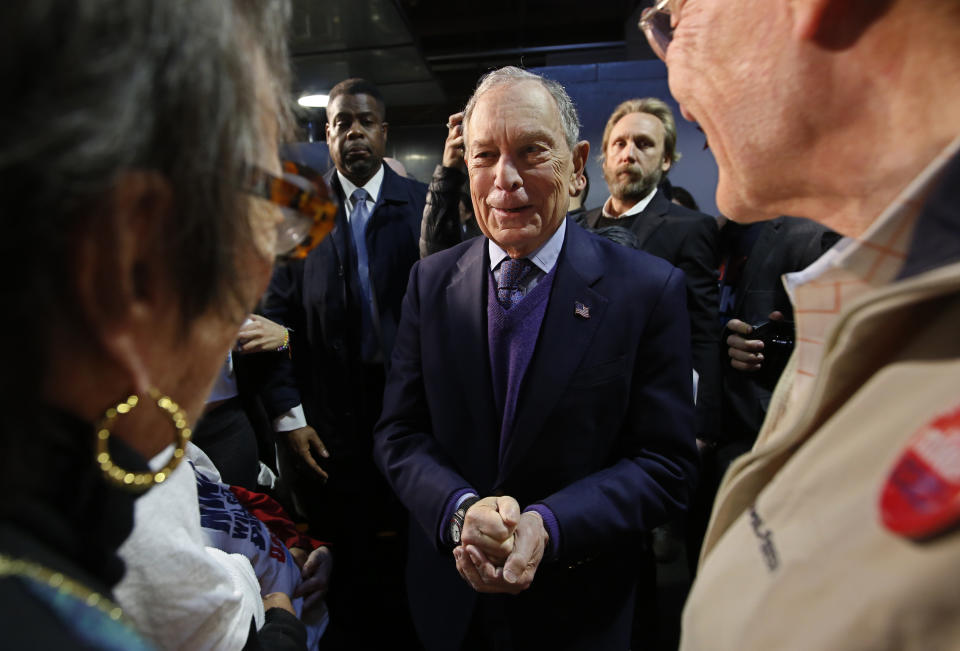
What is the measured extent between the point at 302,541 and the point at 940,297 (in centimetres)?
165

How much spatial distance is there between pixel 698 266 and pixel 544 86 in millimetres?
1603

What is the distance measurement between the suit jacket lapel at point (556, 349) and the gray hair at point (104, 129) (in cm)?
97

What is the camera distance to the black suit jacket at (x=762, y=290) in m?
2.30

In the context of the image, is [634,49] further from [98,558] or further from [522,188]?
[98,558]

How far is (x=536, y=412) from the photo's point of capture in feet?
4.41

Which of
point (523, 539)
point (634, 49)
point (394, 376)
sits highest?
point (634, 49)

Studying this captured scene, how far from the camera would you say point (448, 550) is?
137cm

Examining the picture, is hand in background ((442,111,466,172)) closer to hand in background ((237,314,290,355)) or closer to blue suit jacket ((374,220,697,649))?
blue suit jacket ((374,220,697,649))

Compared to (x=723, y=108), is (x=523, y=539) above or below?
below

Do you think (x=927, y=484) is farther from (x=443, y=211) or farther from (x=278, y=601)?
(x=443, y=211)

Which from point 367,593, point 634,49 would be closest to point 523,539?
point 367,593

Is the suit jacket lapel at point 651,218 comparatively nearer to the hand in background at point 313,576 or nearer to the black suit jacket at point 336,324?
the black suit jacket at point 336,324

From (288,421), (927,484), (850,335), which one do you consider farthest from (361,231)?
(927,484)

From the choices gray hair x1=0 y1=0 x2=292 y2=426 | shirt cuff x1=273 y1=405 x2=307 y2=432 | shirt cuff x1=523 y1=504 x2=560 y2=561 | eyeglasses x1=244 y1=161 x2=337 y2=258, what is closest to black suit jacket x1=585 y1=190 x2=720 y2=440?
shirt cuff x1=523 y1=504 x2=560 y2=561
